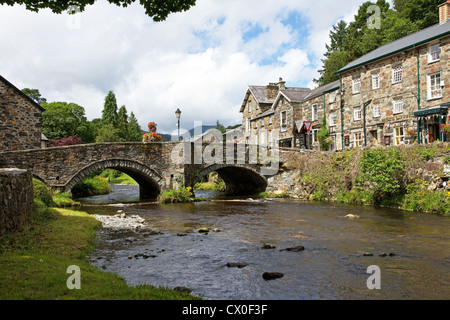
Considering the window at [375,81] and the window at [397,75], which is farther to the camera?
the window at [375,81]

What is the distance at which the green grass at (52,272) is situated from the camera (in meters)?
5.05

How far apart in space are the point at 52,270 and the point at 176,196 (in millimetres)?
17345

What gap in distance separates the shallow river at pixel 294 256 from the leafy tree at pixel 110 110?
58918 mm

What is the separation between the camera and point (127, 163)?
2306 centimetres

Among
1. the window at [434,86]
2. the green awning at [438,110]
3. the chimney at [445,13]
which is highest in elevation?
the chimney at [445,13]

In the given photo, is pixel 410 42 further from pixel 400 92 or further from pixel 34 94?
pixel 34 94

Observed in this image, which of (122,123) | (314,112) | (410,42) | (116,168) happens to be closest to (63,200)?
(116,168)

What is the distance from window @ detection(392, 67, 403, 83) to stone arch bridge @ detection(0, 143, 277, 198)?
11.6 metres

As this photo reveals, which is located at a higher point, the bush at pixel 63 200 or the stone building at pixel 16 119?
the stone building at pixel 16 119

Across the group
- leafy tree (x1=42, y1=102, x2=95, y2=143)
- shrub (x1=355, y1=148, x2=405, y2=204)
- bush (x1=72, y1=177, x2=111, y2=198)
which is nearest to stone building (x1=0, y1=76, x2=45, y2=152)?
bush (x1=72, y1=177, x2=111, y2=198)

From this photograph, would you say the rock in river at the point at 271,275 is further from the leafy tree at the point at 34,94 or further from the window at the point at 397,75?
the leafy tree at the point at 34,94

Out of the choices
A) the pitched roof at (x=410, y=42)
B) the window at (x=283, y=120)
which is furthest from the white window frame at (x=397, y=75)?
the window at (x=283, y=120)
